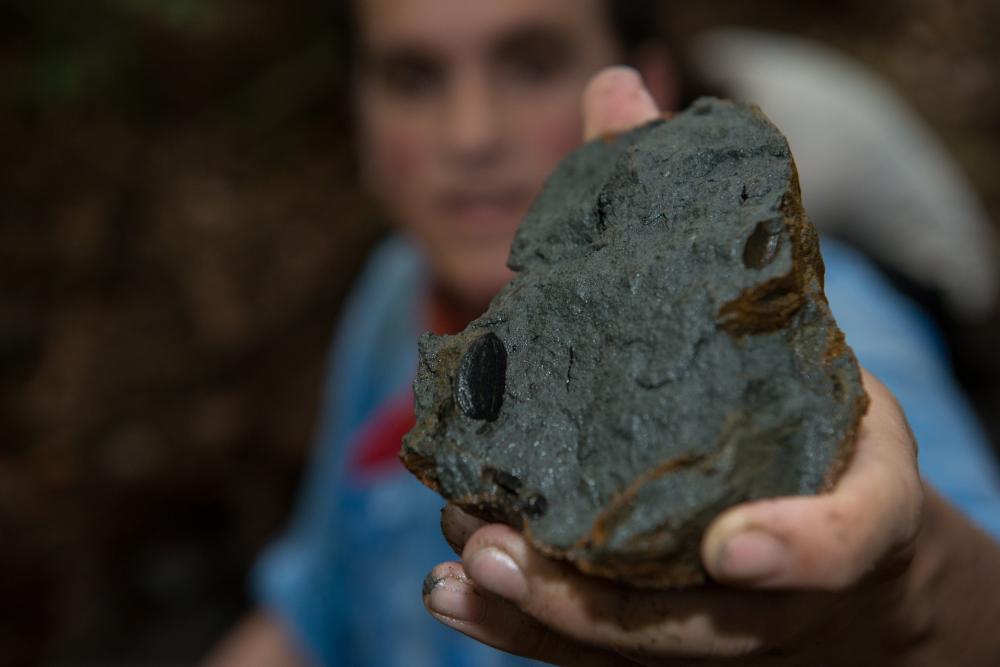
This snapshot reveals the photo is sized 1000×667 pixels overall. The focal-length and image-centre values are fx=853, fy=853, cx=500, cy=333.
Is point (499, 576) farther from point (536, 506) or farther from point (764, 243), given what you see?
point (764, 243)

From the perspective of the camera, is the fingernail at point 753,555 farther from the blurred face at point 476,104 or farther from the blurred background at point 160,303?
the blurred background at point 160,303

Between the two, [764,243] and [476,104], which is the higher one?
[476,104]

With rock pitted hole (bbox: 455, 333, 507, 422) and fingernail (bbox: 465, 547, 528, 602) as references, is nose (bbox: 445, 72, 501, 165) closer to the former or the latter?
rock pitted hole (bbox: 455, 333, 507, 422)

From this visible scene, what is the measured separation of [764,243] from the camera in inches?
39.7

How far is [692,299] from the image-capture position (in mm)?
983

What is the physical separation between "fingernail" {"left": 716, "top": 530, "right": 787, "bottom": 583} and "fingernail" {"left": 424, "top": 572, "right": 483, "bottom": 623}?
322mm

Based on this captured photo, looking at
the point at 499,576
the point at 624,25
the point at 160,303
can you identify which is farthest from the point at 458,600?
the point at 160,303

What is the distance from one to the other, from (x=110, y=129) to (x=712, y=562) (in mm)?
4161

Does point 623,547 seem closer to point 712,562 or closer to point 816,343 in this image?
point 712,562

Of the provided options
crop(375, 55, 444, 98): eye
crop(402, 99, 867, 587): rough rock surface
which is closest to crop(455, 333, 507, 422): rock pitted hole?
crop(402, 99, 867, 587): rough rock surface

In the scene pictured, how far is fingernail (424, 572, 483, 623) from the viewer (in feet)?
3.22

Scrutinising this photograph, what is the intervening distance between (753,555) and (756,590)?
9cm

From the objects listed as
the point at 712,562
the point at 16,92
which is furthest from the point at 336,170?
the point at 712,562

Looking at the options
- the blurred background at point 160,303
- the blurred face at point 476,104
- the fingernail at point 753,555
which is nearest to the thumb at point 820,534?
the fingernail at point 753,555
